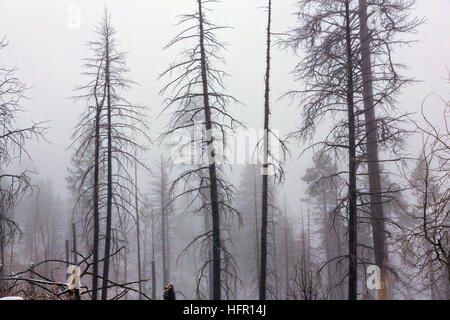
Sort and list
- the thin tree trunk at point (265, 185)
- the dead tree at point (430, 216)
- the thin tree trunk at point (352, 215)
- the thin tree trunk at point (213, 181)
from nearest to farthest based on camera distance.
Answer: the dead tree at point (430, 216) → the thin tree trunk at point (352, 215) → the thin tree trunk at point (213, 181) → the thin tree trunk at point (265, 185)

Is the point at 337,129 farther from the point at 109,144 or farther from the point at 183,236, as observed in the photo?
the point at 183,236

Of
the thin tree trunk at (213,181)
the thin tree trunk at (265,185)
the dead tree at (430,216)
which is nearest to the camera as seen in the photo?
the dead tree at (430,216)

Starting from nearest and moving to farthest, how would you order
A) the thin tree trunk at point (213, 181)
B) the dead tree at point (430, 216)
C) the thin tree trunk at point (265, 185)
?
1. the dead tree at point (430, 216)
2. the thin tree trunk at point (213, 181)
3. the thin tree trunk at point (265, 185)

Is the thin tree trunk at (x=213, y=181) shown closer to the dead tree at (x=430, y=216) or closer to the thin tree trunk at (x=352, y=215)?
the thin tree trunk at (x=352, y=215)

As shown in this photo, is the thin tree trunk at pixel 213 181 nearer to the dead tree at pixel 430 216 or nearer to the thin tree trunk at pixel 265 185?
the thin tree trunk at pixel 265 185

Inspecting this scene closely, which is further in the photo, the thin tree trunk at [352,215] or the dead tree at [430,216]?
the thin tree trunk at [352,215]

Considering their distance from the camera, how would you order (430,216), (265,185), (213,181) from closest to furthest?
(430,216)
(213,181)
(265,185)

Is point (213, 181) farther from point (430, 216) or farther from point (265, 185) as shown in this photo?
point (430, 216)

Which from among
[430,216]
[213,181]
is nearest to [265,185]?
[213,181]

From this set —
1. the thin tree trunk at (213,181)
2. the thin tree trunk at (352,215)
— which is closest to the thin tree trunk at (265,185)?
the thin tree trunk at (213,181)

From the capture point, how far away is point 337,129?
10.4 m

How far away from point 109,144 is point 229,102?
18.7ft

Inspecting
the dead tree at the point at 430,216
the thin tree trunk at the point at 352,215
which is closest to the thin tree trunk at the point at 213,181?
the thin tree trunk at the point at 352,215
